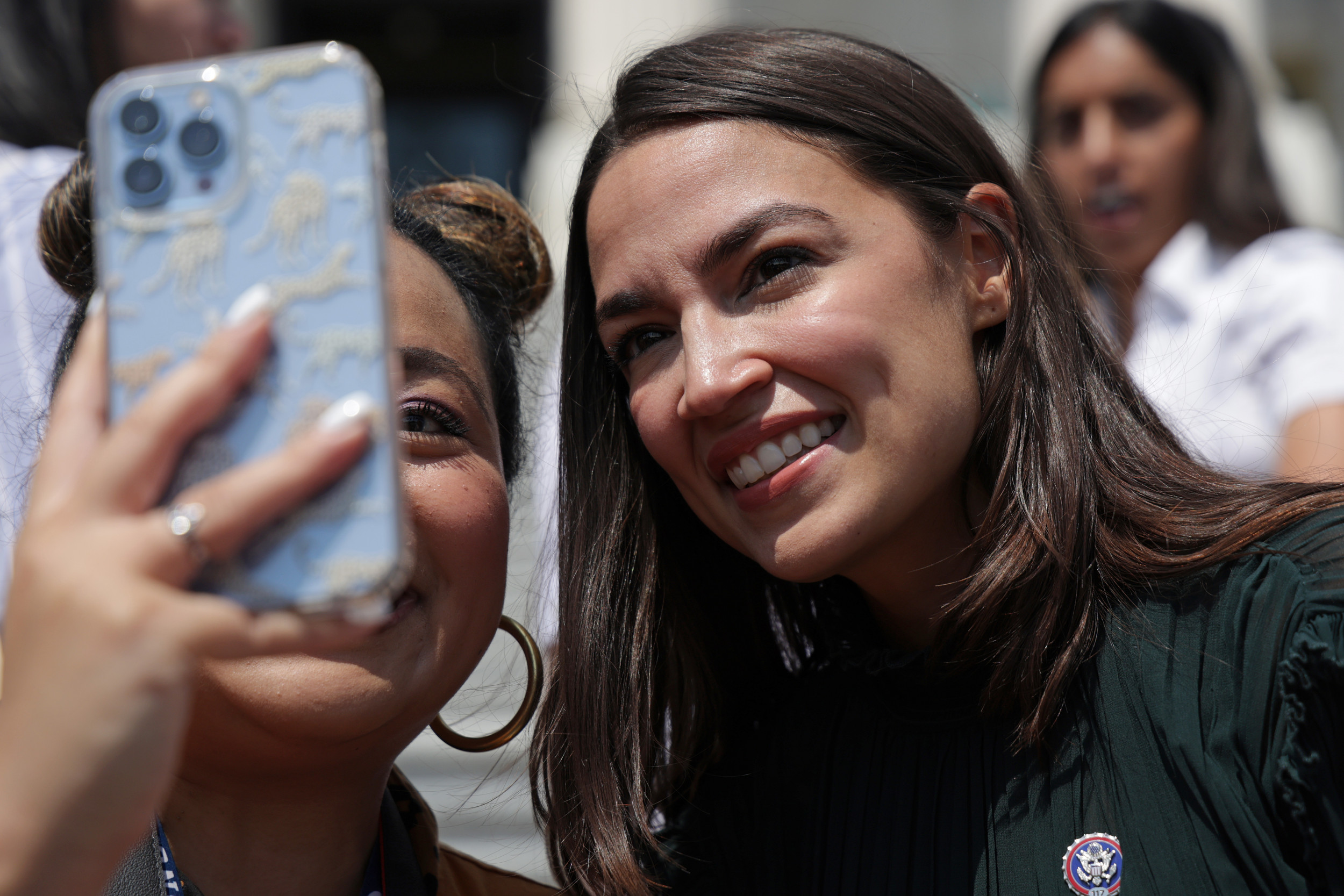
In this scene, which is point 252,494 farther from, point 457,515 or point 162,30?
point 162,30

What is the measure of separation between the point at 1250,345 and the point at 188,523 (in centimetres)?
292

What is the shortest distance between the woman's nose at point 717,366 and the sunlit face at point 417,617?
0.33 m

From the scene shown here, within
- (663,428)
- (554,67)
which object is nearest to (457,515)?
(663,428)

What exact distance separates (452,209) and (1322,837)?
5.76 feet

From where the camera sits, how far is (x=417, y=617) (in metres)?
1.75

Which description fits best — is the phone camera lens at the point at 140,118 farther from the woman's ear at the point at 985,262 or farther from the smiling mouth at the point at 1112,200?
the smiling mouth at the point at 1112,200

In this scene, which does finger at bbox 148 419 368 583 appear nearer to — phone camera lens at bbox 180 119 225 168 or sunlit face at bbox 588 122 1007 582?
phone camera lens at bbox 180 119 225 168

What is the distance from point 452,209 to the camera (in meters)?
2.43

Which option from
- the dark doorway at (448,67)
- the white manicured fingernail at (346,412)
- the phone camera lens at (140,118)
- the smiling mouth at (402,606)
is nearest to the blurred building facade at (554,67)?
the dark doorway at (448,67)

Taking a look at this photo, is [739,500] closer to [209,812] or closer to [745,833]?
[745,833]

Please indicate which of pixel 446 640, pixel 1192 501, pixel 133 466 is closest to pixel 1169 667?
pixel 1192 501

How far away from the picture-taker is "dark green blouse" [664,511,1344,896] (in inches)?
64.3

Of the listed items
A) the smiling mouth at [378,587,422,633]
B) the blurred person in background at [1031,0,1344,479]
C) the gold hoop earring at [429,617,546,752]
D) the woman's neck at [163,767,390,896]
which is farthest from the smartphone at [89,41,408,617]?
the blurred person in background at [1031,0,1344,479]

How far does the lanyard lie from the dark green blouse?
0.48m
